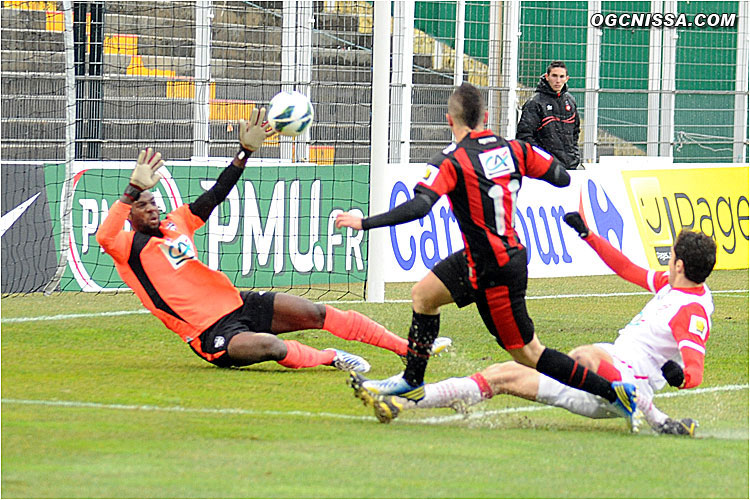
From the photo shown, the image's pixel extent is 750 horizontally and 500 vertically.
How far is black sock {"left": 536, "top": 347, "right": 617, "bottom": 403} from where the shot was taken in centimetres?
584

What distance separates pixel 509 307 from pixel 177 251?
2.54 meters

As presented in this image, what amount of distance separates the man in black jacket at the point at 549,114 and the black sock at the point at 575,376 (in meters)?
6.99

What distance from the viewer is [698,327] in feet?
19.0

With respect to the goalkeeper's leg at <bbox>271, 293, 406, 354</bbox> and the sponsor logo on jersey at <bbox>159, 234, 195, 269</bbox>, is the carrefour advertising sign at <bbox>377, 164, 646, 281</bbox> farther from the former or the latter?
the sponsor logo on jersey at <bbox>159, 234, 195, 269</bbox>

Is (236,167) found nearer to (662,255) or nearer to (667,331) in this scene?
(667,331)

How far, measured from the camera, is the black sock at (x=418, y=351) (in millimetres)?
6121

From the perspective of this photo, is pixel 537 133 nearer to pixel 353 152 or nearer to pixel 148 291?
pixel 353 152

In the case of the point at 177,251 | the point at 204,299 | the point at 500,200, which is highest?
the point at 500,200

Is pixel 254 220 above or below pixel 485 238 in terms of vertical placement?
below

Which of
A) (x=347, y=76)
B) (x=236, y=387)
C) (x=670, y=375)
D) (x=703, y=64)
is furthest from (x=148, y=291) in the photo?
(x=703, y=64)

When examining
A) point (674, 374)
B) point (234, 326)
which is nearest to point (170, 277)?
point (234, 326)

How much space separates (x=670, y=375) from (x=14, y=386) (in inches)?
147

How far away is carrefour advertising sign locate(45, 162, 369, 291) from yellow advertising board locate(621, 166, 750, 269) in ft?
11.9

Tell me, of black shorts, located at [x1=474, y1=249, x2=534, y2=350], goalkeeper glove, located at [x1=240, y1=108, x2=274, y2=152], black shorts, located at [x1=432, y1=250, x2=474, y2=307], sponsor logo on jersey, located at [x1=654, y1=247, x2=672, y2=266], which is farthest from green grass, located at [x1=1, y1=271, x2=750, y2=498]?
sponsor logo on jersey, located at [x1=654, y1=247, x2=672, y2=266]
